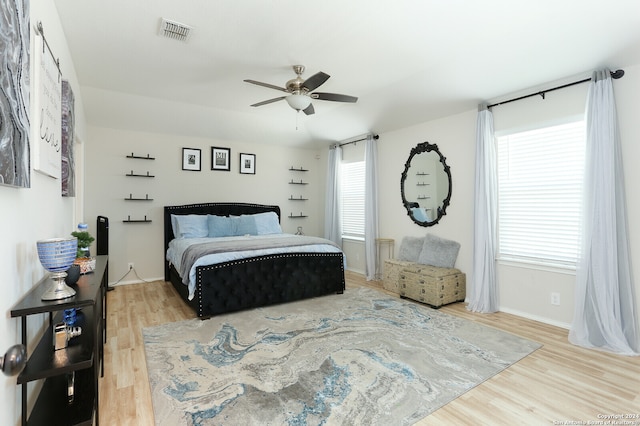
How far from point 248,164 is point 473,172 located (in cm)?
398

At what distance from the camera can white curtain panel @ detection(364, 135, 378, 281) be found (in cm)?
539

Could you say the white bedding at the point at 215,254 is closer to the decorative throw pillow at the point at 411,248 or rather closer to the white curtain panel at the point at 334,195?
the decorative throw pillow at the point at 411,248

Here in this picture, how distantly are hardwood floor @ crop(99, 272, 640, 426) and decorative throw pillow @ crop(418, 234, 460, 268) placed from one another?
1.17m

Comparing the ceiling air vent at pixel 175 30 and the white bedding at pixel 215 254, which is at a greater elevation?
the ceiling air vent at pixel 175 30

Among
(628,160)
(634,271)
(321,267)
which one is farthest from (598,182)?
(321,267)

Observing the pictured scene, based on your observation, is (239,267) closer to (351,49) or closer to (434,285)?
(434,285)

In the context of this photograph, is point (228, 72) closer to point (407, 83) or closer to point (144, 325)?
point (407, 83)

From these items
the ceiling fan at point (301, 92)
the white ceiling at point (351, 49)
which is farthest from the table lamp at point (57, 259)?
the ceiling fan at point (301, 92)

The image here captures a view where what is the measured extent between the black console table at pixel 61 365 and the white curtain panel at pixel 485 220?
373cm

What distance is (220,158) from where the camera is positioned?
19.2 ft

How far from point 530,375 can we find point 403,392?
102 cm

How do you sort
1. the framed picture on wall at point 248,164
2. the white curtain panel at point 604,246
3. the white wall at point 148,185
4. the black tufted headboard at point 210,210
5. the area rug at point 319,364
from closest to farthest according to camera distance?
the area rug at point 319,364 < the white curtain panel at point 604,246 < the white wall at point 148,185 < the black tufted headboard at point 210,210 < the framed picture on wall at point 248,164

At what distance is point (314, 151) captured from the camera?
7055 millimetres

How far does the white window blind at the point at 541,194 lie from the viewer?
3197 millimetres
